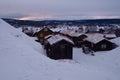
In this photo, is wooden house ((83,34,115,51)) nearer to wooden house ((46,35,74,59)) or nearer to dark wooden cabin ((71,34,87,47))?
dark wooden cabin ((71,34,87,47))

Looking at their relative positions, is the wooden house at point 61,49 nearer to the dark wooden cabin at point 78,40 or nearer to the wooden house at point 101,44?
the wooden house at point 101,44

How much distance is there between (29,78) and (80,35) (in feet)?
125

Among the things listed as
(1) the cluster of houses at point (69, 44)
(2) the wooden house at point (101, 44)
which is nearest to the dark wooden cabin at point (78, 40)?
(1) the cluster of houses at point (69, 44)

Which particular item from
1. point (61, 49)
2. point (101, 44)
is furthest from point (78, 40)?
point (61, 49)

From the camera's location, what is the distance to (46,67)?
7.59m

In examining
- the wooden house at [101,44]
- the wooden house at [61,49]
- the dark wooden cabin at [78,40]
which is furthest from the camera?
the dark wooden cabin at [78,40]

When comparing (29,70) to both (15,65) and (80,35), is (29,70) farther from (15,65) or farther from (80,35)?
(80,35)

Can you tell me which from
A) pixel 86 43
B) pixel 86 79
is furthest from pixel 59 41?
pixel 86 79

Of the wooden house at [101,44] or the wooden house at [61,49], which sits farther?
the wooden house at [101,44]

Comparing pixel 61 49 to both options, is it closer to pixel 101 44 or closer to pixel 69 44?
pixel 69 44

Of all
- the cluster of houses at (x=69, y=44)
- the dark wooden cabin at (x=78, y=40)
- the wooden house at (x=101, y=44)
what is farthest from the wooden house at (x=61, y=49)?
the dark wooden cabin at (x=78, y=40)

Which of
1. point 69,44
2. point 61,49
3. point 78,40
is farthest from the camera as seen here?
point 78,40

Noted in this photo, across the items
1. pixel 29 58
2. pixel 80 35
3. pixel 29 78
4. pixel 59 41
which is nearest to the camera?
pixel 29 78

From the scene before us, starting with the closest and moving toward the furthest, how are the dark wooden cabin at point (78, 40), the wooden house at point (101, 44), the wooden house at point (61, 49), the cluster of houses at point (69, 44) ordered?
the wooden house at point (61, 49), the cluster of houses at point (69, 44), the wooden house at point (101, 44), the dark wooden cabin at point (78, 40)
